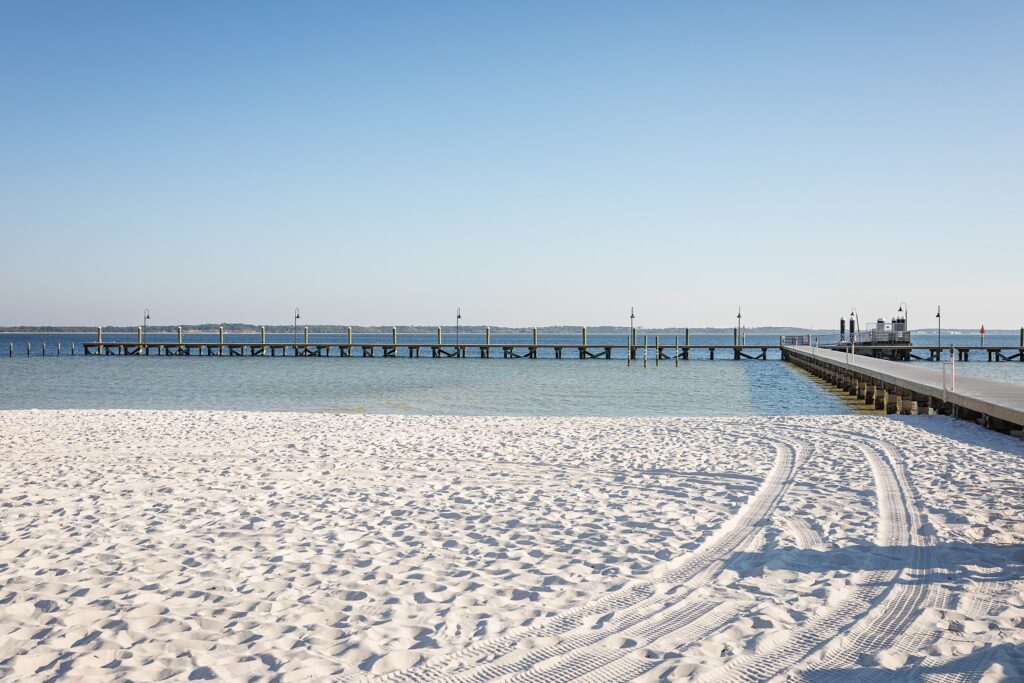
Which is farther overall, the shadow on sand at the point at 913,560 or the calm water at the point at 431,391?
the calm water at the point at 431,391

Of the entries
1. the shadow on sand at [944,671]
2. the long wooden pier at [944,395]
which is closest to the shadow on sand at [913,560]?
the shadow on sand at [944,671]

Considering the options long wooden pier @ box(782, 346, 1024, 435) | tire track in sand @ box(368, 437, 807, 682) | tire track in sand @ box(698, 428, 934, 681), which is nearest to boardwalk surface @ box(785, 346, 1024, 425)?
long wooden pier @ box(782, 346, 1024, 435)

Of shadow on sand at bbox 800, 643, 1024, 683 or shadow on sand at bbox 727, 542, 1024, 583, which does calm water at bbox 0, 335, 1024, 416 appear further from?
shadow on sand at bbox 800, 643, 1024, 683

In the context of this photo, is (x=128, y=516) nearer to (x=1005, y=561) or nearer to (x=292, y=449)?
(x=292, y=449)

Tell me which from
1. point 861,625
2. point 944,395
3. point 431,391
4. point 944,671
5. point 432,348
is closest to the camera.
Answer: point 944,671

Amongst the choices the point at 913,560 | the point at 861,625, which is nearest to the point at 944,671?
the point at 861,625

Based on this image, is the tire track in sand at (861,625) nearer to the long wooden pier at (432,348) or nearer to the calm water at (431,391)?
the calm water at (431,391)

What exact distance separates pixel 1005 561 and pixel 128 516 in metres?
6.95

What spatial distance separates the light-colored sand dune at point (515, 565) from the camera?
12.5ft

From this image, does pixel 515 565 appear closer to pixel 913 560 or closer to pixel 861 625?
pixel 861 625

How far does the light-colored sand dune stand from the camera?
12.5 feet

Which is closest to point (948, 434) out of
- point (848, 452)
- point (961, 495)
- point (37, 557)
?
point (848, 452)

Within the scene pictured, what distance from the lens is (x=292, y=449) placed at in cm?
1091

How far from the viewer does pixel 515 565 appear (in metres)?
5.29
